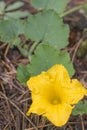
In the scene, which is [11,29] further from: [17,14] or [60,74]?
[60,74]

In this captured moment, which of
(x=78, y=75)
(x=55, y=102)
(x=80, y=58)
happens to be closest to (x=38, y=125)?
(x=55, y=102)

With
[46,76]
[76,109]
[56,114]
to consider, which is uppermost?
[46,76]

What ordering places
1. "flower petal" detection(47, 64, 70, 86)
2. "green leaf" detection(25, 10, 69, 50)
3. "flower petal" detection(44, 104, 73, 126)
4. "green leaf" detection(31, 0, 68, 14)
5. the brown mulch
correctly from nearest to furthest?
1. "flower petal" detection(44, 104, 73, 126)
2. "flower petal" detection(47, 64, 70, 86)
3. the brown mulch
4. "green leaf" detection(25, 10, 69, 50)
5. "green leaf" detection(31, 0, 68, 14)

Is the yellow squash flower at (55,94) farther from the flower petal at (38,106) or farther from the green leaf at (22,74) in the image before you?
the green leaf at (22,74)

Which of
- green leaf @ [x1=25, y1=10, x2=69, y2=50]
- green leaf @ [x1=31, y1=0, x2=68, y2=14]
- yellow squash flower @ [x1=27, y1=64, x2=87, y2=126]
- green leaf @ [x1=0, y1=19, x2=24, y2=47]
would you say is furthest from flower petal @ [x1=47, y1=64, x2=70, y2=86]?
green leaf @ [x1=31, y1=0, x2=68, y2=14]

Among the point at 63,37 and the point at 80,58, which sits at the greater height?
the point at 63,37

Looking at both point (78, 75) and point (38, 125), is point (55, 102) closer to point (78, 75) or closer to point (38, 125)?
point (38, 125)

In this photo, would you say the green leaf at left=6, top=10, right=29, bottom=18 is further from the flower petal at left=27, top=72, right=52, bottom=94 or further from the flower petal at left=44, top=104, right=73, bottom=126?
the flower petal at left=44, top=104, right=73, bottom=126
